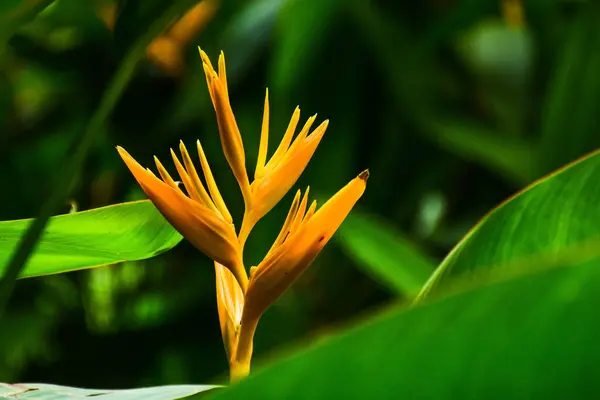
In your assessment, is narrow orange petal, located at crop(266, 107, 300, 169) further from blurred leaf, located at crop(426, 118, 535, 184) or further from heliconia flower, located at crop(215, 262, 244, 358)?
blurred leaf, located at crop(426, 118, 535, 184)

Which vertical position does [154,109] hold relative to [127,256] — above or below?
below

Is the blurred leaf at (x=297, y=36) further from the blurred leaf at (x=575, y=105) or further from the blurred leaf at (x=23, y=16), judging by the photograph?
the blurred leaf at (x=23, y=16)

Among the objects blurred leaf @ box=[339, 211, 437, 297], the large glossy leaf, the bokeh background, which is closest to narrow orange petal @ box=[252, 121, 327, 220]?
the large glossy leaf

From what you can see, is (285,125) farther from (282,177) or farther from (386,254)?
(282,177)

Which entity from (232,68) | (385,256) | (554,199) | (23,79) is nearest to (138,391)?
(554,199)

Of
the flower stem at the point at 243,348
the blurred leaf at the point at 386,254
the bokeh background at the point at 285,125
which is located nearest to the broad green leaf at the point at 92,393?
the flower stem at the point at 243,348

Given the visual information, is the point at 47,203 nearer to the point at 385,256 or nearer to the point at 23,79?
the point at 385,256

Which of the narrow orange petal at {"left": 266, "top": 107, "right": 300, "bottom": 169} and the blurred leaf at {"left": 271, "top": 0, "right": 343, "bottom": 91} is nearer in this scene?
the narrow orange petal at {"left": 266, "top": 107, "right": 300, "bottom": 169}
